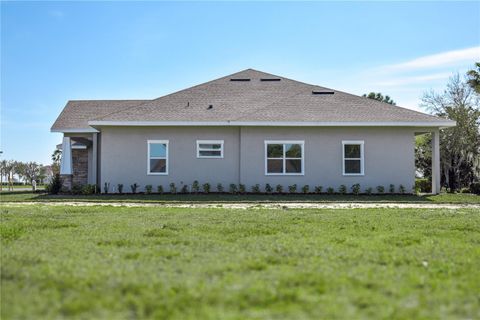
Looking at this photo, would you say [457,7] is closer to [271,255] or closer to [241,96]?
[241,96]

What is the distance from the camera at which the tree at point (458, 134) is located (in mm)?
25266

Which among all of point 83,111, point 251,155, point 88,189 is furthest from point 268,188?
point 83,111

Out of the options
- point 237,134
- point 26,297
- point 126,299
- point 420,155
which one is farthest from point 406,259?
point 420,155

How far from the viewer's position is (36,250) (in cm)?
550

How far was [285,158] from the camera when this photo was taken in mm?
18688

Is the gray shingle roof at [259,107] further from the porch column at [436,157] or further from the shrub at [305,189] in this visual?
the shrub at [305,189]

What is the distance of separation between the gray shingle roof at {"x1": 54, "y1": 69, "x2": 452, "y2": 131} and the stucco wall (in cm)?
53

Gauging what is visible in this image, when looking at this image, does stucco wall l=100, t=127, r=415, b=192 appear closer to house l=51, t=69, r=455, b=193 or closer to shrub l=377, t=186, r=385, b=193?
house l=51, t=69, r=455, b=193

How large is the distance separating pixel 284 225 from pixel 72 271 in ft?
14.4

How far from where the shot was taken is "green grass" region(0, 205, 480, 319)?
340 cm

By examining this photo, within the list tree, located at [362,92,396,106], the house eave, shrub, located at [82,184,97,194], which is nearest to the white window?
the house eave

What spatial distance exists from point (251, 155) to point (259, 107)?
2309 millimetres

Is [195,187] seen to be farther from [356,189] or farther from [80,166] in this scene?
[80,166]

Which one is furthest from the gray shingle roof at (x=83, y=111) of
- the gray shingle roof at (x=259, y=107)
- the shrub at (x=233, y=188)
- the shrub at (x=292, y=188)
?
the shrub at (x=292, y=188)
